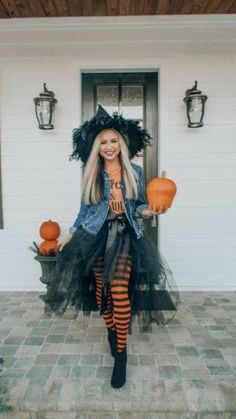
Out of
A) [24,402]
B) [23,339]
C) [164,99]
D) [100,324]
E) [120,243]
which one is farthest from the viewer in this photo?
[164,99]

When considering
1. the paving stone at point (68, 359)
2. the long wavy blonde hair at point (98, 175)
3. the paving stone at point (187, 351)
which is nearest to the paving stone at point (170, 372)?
the paving stone at point (187, 351)

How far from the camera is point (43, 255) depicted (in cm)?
309

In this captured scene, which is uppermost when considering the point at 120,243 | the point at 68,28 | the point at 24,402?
the point at 68,28

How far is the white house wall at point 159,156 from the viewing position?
3.31 metres

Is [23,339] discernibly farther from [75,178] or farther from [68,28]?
[68,28]

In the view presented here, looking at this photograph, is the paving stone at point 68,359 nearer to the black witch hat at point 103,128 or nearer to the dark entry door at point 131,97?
the black witch hat at point 103,128

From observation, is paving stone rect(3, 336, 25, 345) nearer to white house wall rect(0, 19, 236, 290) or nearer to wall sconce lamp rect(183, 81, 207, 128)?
white house wall rect(0, 19, 236, 290)

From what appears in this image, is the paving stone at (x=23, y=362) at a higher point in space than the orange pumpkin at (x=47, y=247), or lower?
lower

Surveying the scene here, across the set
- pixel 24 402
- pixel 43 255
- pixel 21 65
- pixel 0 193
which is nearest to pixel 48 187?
pixel 0 193

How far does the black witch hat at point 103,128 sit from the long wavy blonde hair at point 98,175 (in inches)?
1.6

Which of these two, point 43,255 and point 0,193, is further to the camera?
point 0,193

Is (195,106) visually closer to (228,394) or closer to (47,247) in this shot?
(47,247)

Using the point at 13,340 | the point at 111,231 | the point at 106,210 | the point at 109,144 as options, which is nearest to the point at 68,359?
the point at 13,340

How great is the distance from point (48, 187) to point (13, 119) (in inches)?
31.5
